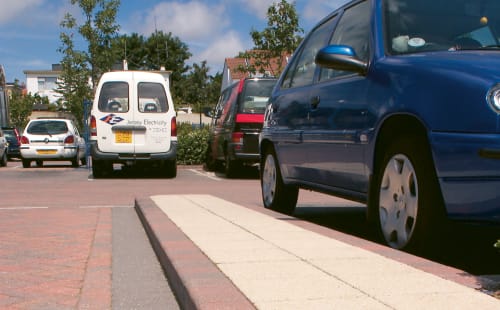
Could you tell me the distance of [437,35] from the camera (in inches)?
216

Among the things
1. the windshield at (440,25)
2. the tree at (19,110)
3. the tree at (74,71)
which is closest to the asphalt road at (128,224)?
the windshield at (440,25)

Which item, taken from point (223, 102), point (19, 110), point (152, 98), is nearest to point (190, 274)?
point (152, 98)

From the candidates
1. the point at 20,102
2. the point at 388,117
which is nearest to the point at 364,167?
the point at 388,117

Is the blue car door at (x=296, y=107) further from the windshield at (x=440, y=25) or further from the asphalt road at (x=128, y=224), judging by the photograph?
the windshield at (x=440, y=25)

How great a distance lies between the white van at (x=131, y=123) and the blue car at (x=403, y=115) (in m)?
9.32

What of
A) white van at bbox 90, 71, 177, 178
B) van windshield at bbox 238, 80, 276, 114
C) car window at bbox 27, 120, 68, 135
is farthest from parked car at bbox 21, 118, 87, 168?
van windshield at bbox 238, 80, 276, 114

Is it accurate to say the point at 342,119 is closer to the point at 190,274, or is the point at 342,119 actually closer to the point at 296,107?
the point at 296,107

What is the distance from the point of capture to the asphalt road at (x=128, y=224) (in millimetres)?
4691

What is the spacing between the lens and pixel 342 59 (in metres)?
5.58

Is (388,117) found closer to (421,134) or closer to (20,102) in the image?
(421,134)

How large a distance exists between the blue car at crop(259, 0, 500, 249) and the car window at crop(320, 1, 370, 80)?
0.5 inches

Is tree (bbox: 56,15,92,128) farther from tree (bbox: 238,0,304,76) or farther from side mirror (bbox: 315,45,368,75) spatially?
side mirror (bbox: 315,45,368,75)

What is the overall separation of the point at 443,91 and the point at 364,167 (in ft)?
3.82

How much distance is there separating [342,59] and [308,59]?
1.76m
